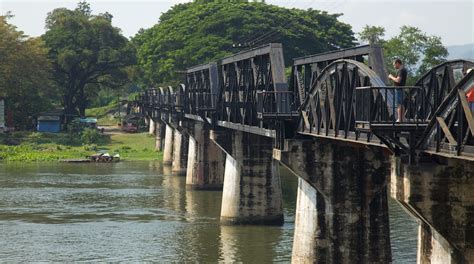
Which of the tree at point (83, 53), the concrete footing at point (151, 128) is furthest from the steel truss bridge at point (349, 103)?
the tree at point (83, 53)

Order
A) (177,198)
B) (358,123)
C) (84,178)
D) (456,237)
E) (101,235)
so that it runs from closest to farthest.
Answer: (456,237)
(358,123)
(101,235)
(177,198)
(84,178)

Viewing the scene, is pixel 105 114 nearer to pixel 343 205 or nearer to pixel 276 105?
pixel 276 105

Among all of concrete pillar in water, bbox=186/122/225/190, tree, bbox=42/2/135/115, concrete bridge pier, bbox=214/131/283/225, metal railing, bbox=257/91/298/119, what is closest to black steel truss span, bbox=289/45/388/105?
metal railing, bbox=257/91/298/119

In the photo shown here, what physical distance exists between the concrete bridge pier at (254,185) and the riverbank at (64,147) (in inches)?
2405

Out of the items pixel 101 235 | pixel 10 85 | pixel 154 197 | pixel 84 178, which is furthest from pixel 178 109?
pixel 10 85

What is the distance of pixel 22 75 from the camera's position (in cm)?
14112

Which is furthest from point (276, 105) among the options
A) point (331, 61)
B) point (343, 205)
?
point (343, 205)

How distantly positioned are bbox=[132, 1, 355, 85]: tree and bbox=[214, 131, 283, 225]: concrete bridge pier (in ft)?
218

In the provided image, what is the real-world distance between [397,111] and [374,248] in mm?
10903

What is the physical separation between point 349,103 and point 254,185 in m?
27.9

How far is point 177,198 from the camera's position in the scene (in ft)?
263

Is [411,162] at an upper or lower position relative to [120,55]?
lower

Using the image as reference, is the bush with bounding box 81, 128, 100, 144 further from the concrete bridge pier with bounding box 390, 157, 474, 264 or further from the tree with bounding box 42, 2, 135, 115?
the concrete bridge pier with bounding box 390, 157, 474, 264

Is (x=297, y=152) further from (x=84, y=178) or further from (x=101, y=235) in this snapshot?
(x=84, y=178)
